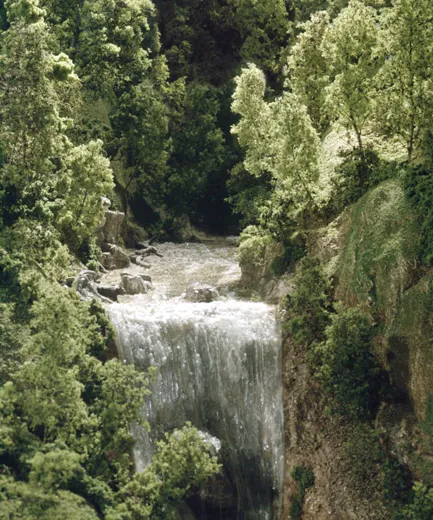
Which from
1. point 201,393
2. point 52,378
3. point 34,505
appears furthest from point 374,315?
point 34,505

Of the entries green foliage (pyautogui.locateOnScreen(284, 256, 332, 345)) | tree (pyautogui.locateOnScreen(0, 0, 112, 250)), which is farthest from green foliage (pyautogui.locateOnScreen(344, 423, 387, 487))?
tree (pyautogui.locateOnScreen(0, 0, 112, 250))

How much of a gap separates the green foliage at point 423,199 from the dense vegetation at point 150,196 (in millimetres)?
74

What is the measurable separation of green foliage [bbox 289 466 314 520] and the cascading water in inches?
49.9

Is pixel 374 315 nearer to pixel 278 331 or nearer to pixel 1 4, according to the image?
pixel 278 331

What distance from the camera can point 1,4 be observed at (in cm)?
4375

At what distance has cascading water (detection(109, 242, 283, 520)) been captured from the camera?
32.6 meters

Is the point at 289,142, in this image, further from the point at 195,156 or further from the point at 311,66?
the point at 195,156

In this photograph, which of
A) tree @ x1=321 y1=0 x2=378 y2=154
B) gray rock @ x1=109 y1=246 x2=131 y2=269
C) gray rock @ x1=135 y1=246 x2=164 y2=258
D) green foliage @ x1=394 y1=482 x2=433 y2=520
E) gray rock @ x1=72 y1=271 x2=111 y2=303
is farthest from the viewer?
gray rock @ x1=135 y1=246 x2=164 y2=258

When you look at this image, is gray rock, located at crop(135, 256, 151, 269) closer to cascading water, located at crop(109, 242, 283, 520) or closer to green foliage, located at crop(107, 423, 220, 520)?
cascading water, located at crop(109, 242, 283, 520)

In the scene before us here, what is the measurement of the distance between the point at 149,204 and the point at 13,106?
17905 millimetres

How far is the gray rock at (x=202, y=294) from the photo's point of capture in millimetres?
35875

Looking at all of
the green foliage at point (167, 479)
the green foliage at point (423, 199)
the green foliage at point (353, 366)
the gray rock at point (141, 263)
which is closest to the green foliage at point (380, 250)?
the green foliage at point (423, 199)

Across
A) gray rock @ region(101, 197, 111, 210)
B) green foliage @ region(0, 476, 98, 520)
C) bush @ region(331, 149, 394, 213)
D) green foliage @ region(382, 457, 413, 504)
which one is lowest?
green foliage @ region(382, 457, 413, 504)

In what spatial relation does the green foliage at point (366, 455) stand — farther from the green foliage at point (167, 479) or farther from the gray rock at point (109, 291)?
the gray rock at point (109, 291)
